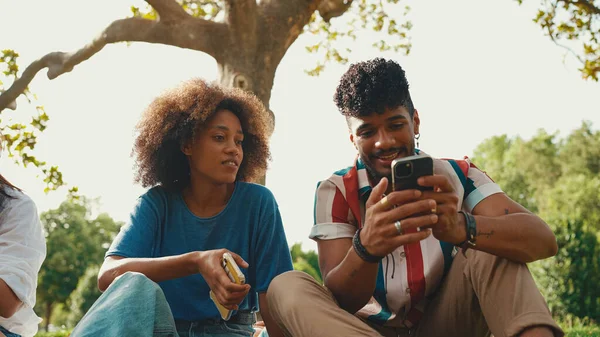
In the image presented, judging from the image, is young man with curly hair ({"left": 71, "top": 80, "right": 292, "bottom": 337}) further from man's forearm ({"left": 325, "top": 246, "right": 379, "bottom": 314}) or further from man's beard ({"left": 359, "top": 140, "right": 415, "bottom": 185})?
man's beard ({"left": 359, "top": 140, "right": 415, "bottom": 185})

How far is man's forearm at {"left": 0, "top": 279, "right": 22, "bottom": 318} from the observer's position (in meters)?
3.14

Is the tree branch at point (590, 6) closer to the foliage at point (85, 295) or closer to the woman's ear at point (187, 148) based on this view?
the woman's ear at point (187, 148)

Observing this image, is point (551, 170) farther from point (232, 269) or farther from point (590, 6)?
point (232, 269)

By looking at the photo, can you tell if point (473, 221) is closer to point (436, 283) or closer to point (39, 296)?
point (436, 283)

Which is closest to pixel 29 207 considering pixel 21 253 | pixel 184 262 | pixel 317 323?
pixel 21 253

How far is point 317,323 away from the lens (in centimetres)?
285

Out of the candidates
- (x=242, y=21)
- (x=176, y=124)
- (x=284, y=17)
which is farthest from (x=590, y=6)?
(x=176, y=124)

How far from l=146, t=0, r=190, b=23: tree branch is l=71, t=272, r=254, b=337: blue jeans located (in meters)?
5.45

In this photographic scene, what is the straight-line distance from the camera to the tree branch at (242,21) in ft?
25.1

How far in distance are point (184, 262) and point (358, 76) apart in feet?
4.67

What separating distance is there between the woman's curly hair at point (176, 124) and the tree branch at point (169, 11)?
3.57 meters

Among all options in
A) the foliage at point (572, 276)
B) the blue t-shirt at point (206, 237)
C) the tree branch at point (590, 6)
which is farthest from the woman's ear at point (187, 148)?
the foliage at point (572, 276)

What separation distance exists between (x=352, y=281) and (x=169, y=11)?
18.6ft

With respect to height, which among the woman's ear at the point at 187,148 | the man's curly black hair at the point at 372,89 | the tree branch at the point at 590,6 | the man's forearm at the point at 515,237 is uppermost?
the tree branch at the point at 590,6
